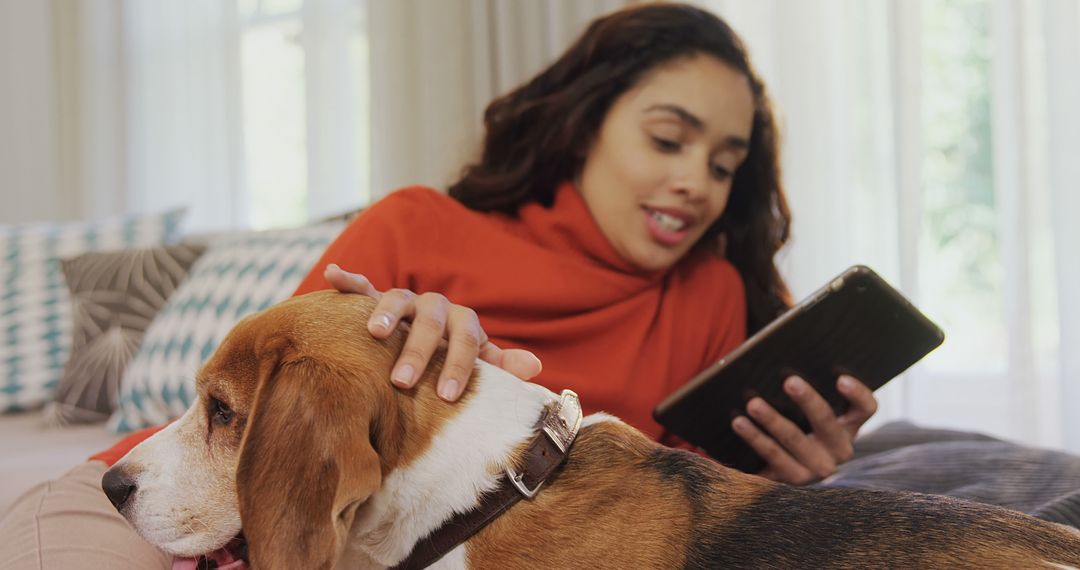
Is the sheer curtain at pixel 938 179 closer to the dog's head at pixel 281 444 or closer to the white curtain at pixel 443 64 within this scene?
the white curtain at pixel 443 64

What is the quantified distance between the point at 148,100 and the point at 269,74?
631mm

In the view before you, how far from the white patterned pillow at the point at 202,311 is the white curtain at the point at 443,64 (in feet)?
3.44

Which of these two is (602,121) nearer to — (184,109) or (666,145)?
(666,145)

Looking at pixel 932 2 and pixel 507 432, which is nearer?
pixel 507 432

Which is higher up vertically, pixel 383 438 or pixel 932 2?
pixel 932 2

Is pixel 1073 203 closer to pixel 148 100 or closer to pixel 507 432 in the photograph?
pixel 507 432

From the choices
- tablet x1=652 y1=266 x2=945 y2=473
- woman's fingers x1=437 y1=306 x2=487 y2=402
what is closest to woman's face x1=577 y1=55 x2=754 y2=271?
tablet x1=652 y1=266 x2=945 y2=473

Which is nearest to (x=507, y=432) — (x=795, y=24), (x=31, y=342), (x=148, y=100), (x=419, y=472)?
(x=419, y=472)

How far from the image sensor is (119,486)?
96cm

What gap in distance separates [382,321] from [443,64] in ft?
8.55

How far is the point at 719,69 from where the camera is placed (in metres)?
1.66

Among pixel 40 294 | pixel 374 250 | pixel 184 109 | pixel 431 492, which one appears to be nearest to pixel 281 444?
pixel 431 492

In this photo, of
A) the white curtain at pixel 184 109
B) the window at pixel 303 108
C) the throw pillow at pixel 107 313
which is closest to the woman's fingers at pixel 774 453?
the throw pillow at pixel 107 313

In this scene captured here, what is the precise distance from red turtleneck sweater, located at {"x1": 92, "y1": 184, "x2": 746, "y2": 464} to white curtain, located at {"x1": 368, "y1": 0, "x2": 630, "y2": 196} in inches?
62.0
